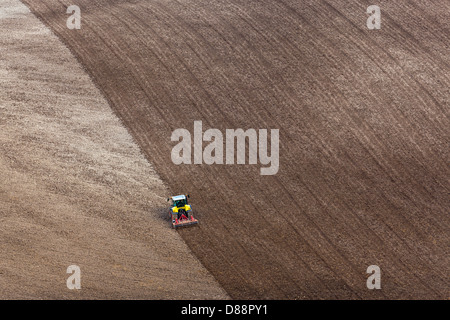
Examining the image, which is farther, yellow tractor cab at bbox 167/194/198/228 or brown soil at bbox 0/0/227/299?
yellow tractor cab at bbox 167/194/198/228

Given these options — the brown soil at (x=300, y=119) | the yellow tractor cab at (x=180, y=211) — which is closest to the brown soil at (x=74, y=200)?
the yellow tractor cab at (x=180, y=211)

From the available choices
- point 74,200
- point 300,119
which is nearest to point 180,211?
point 74,200

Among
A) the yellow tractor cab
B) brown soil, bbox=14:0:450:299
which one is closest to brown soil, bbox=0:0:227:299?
the yellow tractor cab

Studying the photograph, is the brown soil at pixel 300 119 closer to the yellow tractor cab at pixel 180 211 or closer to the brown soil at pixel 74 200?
the yellow tractor cab at pixel 180 211

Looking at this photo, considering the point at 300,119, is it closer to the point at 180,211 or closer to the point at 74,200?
the point at 180,211

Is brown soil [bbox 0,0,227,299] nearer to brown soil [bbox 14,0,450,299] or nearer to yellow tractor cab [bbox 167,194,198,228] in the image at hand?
yellow tractor cab [bbox 167,194,198,228]
